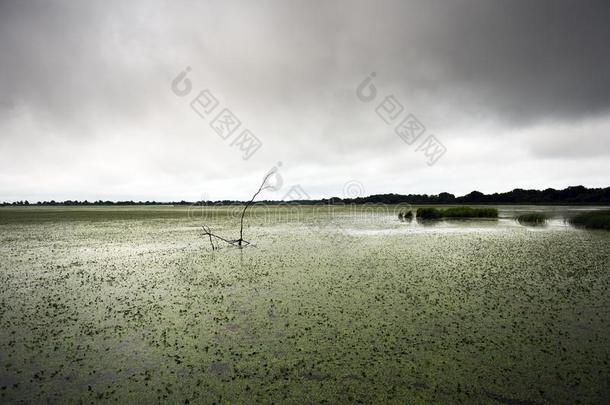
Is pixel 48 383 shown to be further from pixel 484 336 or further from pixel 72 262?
pixel 72 262

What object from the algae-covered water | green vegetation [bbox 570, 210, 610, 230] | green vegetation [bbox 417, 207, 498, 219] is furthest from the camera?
green vegetation [bbox 417, 207, 498, 219]

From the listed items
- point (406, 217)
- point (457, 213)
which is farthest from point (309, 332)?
point (457, 213)

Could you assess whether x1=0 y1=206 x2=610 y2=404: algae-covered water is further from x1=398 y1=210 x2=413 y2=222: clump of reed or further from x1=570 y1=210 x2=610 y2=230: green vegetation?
x1=398 y1=210 x2=413 y2=222: clump of reed

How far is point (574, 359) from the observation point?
Result: 3.92 metres

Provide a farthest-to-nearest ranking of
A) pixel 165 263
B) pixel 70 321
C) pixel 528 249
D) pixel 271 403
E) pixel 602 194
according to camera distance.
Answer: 1. pixel 602 194
2. pixel 528 249
3. pixel 165 263
4. pixel 70 321
5. pixel 271 403

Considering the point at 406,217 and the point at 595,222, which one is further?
the point at 406,217

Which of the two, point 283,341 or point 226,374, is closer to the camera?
point 226,374

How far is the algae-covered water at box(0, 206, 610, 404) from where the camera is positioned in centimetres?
347

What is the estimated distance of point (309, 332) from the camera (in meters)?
4.93

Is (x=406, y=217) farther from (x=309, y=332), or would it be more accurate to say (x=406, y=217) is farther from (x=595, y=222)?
(x=309, y=332)

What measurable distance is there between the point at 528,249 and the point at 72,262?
17085mm

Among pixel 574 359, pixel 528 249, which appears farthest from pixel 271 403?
pixel 528 249

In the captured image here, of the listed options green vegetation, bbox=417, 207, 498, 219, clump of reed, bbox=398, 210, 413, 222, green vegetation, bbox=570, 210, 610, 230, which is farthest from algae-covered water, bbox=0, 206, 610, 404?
green vegetation, bbox=417, 207, 498, 219

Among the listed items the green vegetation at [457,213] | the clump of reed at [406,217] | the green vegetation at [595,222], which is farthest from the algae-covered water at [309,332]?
the green vegetation at [457,213]
